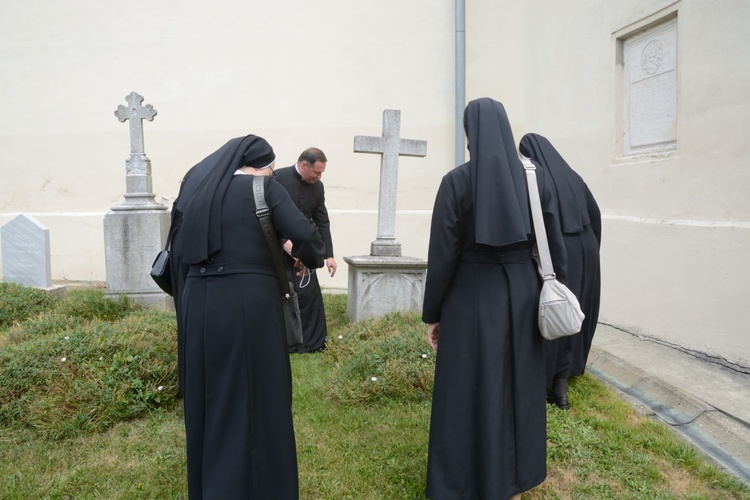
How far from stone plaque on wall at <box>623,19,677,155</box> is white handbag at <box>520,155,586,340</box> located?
12.7ft

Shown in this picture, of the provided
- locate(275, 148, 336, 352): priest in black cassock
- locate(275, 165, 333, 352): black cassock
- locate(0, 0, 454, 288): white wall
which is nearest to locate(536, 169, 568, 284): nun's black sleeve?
locate(275, 148, 336, 352): priest in black cassock

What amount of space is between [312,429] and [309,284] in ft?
7.21

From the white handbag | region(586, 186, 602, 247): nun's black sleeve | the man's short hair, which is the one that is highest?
the man's short hair

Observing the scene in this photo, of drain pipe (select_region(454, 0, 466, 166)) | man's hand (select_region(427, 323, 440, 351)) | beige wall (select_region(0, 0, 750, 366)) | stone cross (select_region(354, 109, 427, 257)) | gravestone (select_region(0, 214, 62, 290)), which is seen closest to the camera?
man's hand (select_region(427, 323, 440, 351))

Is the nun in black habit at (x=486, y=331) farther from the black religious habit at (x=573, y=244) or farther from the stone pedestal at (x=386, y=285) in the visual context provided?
the stone pedestal at (x=386, y=285)

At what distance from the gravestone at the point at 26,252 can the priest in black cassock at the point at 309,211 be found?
381 cm

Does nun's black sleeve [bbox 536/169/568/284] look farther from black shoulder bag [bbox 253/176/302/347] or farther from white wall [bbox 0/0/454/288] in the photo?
white wall [bbox 0/0/454/288]

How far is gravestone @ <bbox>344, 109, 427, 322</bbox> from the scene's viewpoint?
643cm

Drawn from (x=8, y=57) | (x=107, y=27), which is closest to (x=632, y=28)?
(x=107, y=27)

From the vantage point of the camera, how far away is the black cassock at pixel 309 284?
5957 millimetres

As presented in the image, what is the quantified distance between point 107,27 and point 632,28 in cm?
805

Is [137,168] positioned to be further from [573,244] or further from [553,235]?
[553,235]

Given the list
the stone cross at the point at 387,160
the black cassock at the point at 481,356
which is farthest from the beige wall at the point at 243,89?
the black cassock at the point at 481,356

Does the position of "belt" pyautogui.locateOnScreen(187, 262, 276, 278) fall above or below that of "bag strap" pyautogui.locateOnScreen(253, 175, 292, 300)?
below
